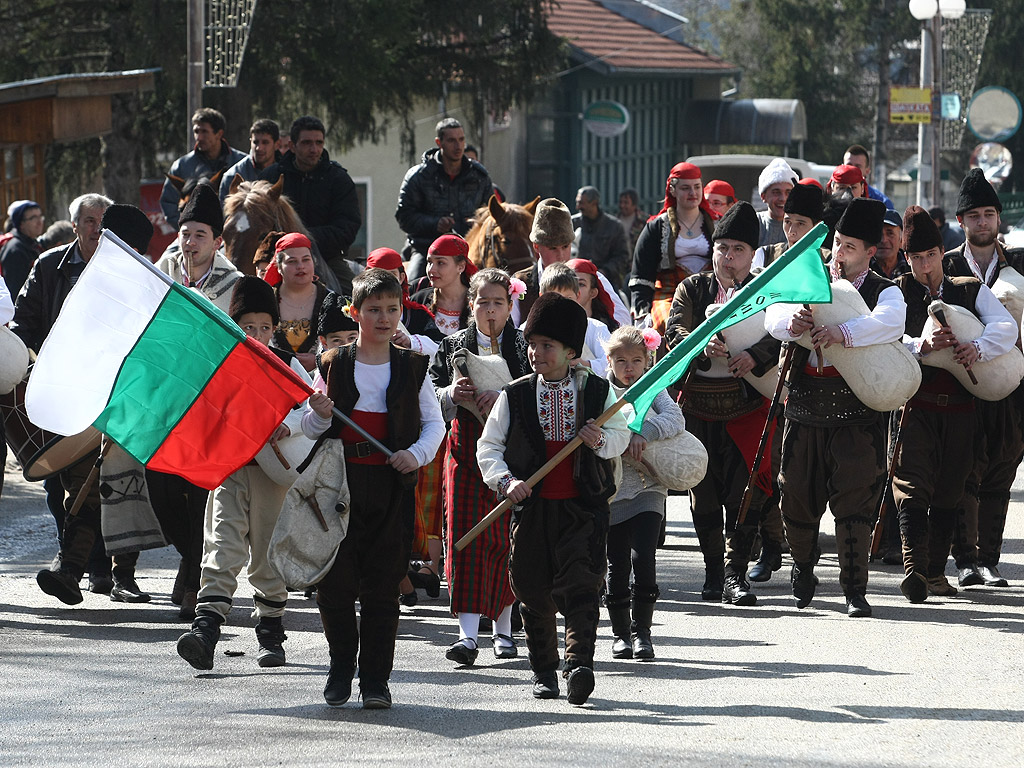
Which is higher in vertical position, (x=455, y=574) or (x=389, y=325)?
(x=389, y=325)

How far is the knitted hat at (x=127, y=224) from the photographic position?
892 centimetres

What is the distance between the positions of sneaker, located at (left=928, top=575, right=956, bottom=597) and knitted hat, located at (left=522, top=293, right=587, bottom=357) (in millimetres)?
3270

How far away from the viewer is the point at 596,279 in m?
9.23

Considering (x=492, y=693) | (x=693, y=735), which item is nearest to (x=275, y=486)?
(x=492, y=693)

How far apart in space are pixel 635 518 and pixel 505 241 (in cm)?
320

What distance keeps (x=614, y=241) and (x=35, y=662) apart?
10627 millimetres

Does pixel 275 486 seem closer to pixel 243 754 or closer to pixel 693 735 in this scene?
pixel 243 754

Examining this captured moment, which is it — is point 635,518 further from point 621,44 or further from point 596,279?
point 621,44

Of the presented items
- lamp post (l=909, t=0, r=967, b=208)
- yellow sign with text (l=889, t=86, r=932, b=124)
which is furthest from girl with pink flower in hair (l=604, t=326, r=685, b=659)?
lamp post (l=909, t=0, r=967, b=208)

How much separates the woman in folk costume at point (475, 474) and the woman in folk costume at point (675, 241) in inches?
106

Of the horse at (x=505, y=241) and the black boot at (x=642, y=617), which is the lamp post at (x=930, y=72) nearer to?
the horse at (x=505, y=241)

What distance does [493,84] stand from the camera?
24.2 m

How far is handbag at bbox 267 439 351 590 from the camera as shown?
643 centimetres

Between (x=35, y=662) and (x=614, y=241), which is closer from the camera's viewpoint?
(x=35, y=662)
